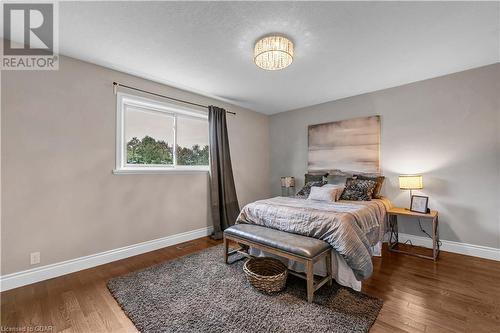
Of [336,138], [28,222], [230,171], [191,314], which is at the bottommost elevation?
[191,314]

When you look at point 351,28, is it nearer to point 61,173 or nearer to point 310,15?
point 310,15

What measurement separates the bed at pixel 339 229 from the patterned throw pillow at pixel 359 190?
1.18 feet

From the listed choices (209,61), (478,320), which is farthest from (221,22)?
(478,320)

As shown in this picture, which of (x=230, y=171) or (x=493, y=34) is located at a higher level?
(x=493, y=34)

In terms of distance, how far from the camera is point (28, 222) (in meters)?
2.20

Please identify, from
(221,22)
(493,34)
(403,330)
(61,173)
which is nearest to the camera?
(403,330)

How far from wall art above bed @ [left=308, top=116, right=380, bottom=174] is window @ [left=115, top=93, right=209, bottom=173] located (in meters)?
2.08

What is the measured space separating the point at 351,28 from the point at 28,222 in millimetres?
3629

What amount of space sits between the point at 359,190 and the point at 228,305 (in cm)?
246

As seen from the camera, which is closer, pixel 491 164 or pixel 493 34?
pixel 493 34

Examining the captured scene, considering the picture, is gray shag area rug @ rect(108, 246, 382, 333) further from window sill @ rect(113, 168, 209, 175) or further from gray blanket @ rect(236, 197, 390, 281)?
window sill @ rect(113, 168, 209, 175)

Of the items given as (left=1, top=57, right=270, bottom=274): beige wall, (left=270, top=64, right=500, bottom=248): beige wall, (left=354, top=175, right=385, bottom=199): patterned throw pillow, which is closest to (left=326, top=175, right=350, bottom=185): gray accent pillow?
(left=354, top=175, right=385, bottom=199): patterned throw pillow

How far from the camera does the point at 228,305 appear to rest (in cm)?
183

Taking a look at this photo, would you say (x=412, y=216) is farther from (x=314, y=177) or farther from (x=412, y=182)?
(x=314, y=177)
